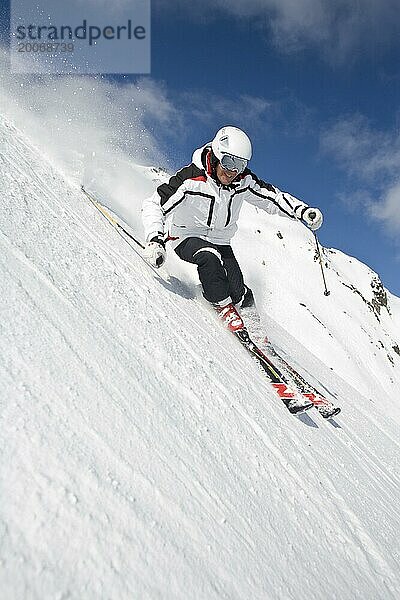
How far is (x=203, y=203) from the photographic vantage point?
18.2ft

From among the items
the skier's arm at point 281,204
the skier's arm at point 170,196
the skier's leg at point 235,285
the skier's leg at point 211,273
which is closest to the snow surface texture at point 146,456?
the skier's leg at point 211,273

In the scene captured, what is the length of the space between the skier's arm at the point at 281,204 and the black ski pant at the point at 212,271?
1145mm

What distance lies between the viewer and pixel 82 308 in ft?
8.92

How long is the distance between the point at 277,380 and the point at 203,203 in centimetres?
275

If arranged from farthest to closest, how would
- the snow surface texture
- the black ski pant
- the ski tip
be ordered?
the black ski pant, the ski tip, the snow surface texture

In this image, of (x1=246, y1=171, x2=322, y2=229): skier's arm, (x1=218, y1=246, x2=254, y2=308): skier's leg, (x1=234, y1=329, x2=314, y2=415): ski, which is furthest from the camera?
(x1=246, y1=171, x2=322, y2=229): skier's arm

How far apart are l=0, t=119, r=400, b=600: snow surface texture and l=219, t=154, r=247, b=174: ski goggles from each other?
1831 millimetres

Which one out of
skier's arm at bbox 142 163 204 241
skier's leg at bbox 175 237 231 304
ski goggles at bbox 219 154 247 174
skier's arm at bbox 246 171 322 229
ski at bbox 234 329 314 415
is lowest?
ski at bbox 234 329 314 415

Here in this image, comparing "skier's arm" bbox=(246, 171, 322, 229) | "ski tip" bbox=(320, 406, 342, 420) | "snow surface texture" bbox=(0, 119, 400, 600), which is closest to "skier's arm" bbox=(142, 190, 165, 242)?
"snow surface texture" bbox=(0, 119, 400, 600)

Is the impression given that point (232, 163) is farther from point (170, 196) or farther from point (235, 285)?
point (235, 285)

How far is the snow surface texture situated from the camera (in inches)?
47.2

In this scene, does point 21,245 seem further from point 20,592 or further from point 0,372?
point 20,592

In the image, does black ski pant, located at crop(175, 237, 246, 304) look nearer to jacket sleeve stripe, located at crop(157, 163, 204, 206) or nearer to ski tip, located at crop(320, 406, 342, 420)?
jacket sleeve stripe, located at crop(157, 163, 204, 206)

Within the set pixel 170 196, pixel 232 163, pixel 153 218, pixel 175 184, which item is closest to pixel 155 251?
pixel 153 218
